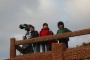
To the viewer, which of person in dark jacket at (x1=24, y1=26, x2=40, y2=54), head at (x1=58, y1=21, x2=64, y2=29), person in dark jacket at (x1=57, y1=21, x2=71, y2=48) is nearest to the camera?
person in dark jacket at (x1=57, y1=21, x2=71, y2=48)

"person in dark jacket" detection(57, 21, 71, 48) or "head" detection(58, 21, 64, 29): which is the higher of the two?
"head" detection(58, 21, 64, 29)

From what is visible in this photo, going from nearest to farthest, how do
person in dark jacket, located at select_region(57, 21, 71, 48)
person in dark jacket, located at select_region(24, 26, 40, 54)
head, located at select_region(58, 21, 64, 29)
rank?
person in dark jacket, located at select_region(57, 21, 71, 48) → head, located at select_region(58, 21, 64, 29) → person in dark jacket, located at select_region(24, 26, 40, 54)

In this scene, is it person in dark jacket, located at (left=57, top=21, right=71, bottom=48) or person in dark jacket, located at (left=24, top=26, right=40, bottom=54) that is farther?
person in dark jacket, located at (left=24, top=26, right=40, bottom=54)

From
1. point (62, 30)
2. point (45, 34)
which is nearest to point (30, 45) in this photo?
point (45, 34)

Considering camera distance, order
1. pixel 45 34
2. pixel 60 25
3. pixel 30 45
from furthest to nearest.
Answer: pixel 30 45
pixel 45 34
pixel 60 25

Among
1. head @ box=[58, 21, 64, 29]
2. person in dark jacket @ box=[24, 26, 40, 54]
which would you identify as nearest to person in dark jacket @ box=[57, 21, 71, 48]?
head @ box=[58, 21, 64, 29]

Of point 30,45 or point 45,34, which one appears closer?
point 45,34

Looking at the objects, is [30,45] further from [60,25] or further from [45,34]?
[60,25]

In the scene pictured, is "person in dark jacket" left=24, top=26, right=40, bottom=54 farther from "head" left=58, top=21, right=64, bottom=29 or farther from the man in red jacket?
"head" left=58, top=21, right=64, bottom=29

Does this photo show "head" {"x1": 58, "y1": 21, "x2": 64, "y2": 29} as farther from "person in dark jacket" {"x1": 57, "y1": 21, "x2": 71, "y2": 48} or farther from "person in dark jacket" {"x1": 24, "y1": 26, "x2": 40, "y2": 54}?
"person in dark jacket" {"x1": 24, "y1": 26, "x2": 40, "y2": 54}

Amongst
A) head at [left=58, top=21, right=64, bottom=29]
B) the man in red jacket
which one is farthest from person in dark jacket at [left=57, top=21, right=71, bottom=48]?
the man in red jacket

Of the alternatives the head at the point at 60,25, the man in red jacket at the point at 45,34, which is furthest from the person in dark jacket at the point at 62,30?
the man in red jacket at the point at 45,34

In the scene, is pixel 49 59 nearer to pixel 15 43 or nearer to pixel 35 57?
pixel 35 57

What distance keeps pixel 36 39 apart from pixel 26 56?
2.56ft
